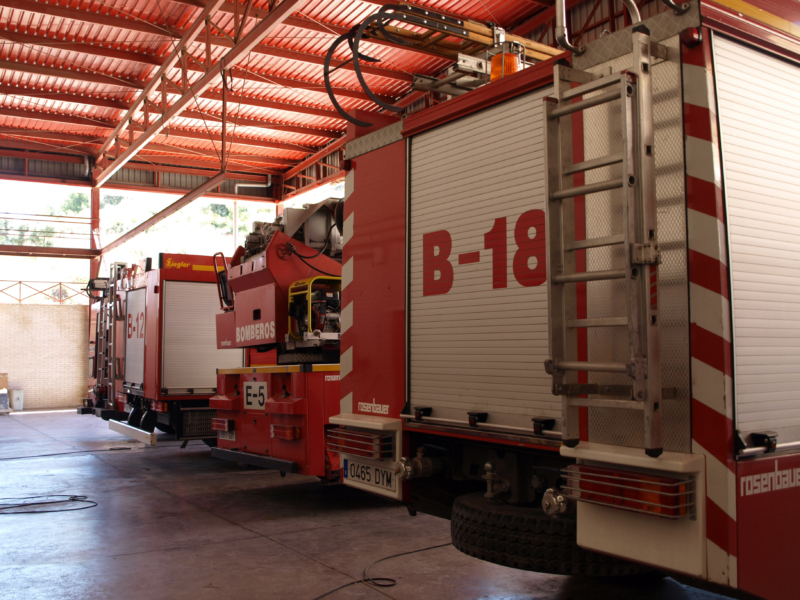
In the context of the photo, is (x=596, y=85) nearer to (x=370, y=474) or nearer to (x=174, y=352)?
(x=370, y=474)

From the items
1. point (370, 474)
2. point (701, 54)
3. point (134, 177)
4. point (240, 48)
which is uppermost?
point (134, 177)

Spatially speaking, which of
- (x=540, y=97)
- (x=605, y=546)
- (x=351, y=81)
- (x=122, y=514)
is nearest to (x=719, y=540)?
(x=605, y=546)

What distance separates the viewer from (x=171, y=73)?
54.8 ft

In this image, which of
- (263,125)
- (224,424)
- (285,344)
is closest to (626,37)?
(285,344)

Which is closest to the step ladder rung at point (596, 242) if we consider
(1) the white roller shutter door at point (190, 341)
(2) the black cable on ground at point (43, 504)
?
(2) the black cable on ground at point (43, 504)

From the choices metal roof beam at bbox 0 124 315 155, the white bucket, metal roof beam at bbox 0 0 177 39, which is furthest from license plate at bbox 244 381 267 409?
the white bucket

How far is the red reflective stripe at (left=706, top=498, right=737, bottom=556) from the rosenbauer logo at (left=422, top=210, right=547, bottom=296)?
1.19m

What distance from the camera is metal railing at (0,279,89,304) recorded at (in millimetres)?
23141

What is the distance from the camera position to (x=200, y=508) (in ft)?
23.1

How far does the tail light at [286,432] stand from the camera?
6578 mm

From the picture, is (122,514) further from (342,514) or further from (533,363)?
(533,363)

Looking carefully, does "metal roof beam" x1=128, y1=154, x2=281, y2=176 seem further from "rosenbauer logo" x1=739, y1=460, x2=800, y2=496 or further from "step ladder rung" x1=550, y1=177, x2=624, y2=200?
"rosenbauer logo" x1=739, y1=460, x2=800, y2=496

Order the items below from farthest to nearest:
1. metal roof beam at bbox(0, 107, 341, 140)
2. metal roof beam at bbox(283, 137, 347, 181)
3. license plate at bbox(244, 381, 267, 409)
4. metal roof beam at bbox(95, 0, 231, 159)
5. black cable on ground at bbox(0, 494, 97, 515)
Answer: metal roof beam at bbox(283, 137, 347, 181) < metal roof beam at bbox(0, 107, 341, 140) < metal roof beam at bbox(95, 0, 231, 159) < license plate at bbox(244, 381, 267, 409) < black cable on ground at bbox(0, 494, 97, 515)

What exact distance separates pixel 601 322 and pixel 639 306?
18 cm
